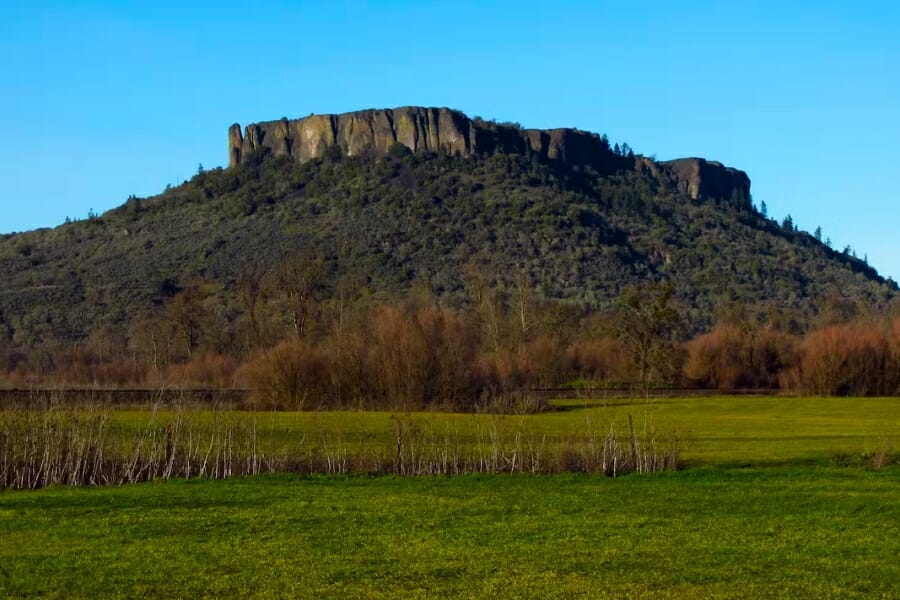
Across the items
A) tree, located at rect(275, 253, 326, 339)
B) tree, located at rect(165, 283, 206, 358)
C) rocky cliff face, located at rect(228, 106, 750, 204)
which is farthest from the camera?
rocky cliff face, located at rect(228, 106, 750, 204)

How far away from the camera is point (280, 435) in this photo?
3869 centimetres

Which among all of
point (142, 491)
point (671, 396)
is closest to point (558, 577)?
point (142, 491)

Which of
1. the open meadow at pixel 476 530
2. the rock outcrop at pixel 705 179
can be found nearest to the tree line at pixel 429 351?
the open meadow at pixel 476 530

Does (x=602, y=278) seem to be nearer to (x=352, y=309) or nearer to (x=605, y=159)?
(x=352, y=309)

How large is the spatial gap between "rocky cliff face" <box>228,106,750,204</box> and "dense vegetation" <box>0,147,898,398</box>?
11.4 ft

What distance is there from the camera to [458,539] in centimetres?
1744

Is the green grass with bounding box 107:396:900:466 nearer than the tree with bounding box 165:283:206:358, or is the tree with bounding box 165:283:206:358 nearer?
the green grass with bounding box 107:396:900:466

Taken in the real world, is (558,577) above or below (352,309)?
below

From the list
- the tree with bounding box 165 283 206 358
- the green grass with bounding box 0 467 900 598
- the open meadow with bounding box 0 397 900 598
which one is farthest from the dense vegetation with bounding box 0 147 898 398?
the green grass with bounding box 0 467 900 598

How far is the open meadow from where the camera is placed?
14305mm

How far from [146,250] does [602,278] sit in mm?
51024

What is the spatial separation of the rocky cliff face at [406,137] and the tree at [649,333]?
3106 inches

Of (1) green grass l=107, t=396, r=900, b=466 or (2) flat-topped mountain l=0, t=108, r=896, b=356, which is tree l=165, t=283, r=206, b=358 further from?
(1) green grass l=107, t=396, r=900, b=466

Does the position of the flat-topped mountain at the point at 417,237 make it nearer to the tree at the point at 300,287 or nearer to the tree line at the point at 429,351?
the tree line at the point at 429,351
